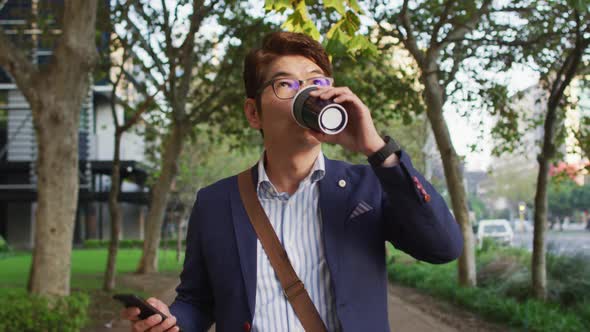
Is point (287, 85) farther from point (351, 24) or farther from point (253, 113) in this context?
point (351, 24)

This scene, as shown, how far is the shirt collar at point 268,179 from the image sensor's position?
7.75 feet

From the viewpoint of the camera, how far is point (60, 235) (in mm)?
9156

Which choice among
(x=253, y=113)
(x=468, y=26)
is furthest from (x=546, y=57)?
(x=253, y=113)

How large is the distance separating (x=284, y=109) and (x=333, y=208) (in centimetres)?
36

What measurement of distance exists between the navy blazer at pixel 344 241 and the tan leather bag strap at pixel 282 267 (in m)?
0.03

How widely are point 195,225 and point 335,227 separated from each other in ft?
1.69

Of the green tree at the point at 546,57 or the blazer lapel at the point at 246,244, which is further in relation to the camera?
the green tree at the point at 546,57

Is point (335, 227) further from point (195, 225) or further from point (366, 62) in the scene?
point (366, 62)

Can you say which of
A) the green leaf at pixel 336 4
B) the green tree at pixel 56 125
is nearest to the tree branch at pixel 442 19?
the green tree at pixel 56 125

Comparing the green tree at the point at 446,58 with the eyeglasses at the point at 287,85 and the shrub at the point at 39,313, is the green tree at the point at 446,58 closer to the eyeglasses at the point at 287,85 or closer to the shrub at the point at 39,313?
the shrub at the point at 39,313

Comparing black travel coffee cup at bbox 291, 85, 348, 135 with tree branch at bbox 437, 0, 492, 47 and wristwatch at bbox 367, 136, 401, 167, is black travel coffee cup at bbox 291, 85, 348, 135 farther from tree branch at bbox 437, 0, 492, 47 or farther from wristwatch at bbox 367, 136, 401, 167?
tree branch at bbox 437, 0, 492, 47

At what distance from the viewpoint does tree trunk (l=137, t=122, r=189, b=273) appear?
62.7 ft

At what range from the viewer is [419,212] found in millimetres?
2047

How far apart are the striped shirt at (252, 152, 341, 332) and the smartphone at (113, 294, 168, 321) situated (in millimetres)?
317
